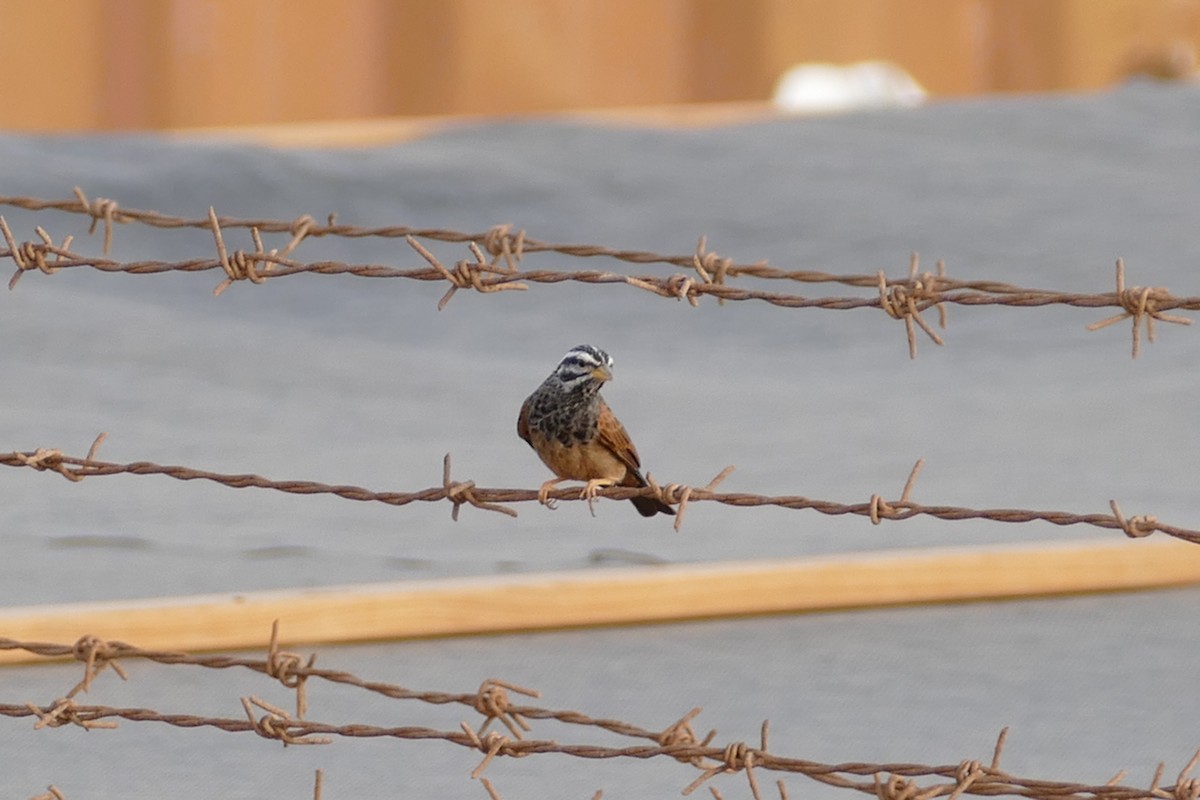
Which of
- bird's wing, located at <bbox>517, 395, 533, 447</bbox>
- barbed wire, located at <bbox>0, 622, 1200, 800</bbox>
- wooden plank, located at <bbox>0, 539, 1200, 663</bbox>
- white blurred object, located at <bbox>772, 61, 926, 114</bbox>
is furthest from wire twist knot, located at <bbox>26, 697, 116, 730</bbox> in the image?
white blurred object, located at <bbox>772, 61, 926, 114</bbox>

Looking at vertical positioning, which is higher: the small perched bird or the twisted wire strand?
the small perched bird

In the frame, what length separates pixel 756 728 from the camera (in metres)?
3.20

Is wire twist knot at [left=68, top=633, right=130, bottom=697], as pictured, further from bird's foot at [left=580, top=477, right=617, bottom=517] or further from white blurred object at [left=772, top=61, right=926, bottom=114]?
white blurred object at [left=772, top=61, right=926, bottom=114]

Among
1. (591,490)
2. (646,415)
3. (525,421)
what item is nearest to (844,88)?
(646,415)

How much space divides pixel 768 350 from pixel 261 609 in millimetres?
3709

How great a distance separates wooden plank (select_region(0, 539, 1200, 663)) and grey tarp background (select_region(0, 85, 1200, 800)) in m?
0.06

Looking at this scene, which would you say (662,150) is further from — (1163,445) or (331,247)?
(1163,445)

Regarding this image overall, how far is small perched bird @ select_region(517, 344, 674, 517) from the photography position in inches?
105

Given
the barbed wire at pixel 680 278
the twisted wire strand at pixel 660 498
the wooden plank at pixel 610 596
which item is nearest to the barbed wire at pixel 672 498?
the twisted wire strand at pixel 660 498

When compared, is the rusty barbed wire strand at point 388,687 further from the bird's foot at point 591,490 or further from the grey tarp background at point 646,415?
the grey tarp background at point 646,415

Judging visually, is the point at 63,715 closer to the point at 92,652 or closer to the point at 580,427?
the point at 92,652

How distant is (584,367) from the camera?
2662 mm

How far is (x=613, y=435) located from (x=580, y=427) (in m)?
0.06

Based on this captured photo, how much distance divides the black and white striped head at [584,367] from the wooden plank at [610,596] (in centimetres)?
82
